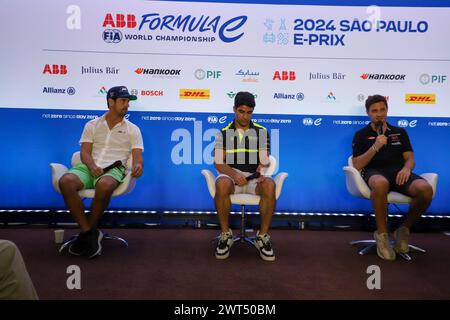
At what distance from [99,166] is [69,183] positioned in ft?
1.17

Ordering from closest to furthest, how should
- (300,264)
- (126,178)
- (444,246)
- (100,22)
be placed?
(300,264), (126,178), (444,246), (100,22)

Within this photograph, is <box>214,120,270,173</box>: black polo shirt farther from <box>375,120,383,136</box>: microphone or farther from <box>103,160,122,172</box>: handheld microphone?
<box>375,120,383,136</box>: microphone

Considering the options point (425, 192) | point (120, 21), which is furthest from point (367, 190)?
point (120, 21)

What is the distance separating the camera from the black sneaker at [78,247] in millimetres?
3396

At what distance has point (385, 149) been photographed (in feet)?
12.6

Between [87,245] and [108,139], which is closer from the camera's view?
[87,245]

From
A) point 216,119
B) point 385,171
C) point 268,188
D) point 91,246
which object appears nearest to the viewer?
point 91,246

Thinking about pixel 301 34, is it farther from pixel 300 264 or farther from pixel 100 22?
pixel 300 264

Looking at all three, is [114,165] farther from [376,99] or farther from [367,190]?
[376,99]

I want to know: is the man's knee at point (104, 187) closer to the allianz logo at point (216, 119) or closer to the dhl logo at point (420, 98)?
the allianz logo at point (216, 119)

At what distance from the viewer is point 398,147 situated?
386 cm

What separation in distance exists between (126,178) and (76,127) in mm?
1192

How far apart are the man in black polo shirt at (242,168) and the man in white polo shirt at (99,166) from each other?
0.70 meters

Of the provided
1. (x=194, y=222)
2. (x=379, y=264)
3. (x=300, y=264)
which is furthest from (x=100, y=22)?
(x=379, y=264)
